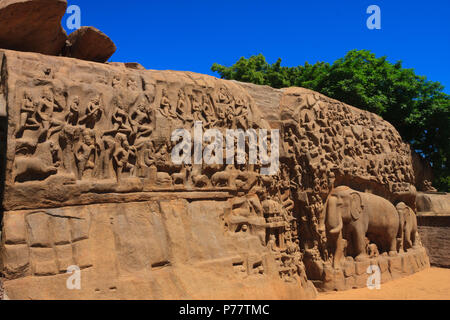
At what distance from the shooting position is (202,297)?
675 centimetres

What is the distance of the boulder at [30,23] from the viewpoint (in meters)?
7.59

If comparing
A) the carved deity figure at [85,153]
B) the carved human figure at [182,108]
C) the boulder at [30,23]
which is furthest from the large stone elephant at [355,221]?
the boulder at [30,23]

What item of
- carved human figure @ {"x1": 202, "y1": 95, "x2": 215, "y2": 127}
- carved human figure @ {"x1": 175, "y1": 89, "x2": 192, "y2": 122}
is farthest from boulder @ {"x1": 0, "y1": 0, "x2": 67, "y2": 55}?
carved human figure @ {"x1": 202, "y1": 95, "x2": 215, "y2": 127}

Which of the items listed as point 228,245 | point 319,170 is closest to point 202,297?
point 228,245

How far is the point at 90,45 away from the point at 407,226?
31.5ft

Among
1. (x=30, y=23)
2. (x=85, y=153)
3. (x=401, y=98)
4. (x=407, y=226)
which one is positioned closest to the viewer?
(x=85, y=153)

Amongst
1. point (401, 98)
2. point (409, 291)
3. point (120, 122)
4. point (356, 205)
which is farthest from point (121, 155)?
point (401, 98)

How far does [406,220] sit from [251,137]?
5.87 m

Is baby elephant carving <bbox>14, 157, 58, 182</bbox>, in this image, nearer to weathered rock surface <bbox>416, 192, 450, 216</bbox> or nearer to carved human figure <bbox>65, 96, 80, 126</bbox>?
carved human figure <bbox>65, 96, 80, 126</bbox>

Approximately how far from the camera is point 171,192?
7398 millimetres

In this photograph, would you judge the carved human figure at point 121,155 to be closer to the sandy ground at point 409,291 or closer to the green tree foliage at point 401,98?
the sandy ground at point 409,291

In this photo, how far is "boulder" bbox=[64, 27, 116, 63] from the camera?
9117 millimetres

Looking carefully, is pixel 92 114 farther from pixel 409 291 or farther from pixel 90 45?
pixel 409 291

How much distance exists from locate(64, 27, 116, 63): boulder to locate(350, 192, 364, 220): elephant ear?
258 inches
